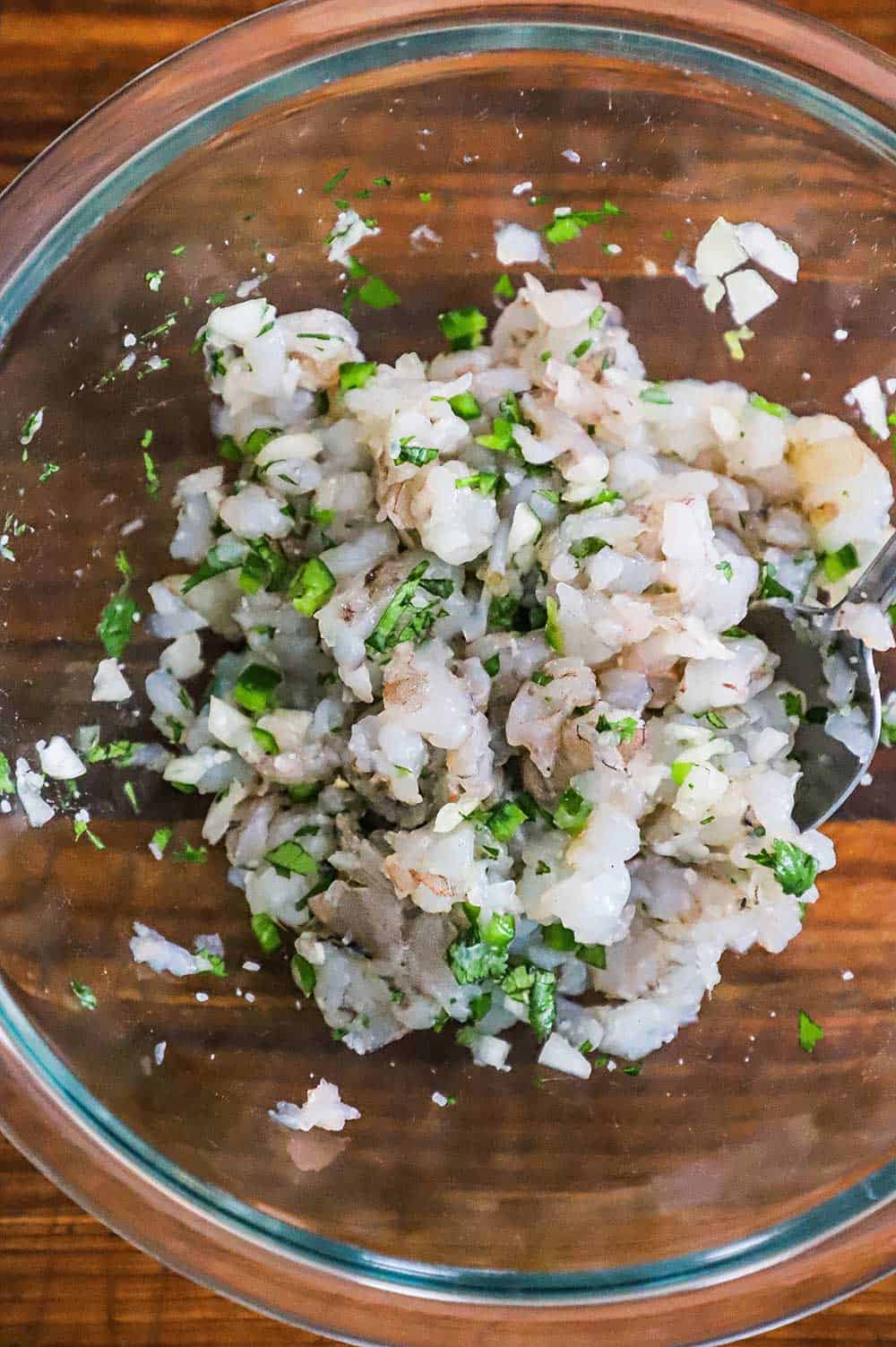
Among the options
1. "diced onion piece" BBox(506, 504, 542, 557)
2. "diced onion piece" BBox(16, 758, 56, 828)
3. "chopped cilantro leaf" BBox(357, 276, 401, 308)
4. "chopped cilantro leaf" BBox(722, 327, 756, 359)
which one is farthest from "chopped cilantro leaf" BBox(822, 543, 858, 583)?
"diced onion piece" BBox(16, 758, 56, 828)

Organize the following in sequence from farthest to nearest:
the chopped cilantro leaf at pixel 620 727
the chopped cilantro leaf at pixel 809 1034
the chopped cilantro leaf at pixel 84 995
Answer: the chopped cilantro leaf at pixel 809 1034, the chopped cilantro leaf at pixel 84 995, the chopped cilantro leaf at pixel 620 727

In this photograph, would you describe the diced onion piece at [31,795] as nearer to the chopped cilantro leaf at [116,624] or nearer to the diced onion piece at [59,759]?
the diced onion piece at [59,759]

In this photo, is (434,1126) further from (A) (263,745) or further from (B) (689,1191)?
(A) (263,745)

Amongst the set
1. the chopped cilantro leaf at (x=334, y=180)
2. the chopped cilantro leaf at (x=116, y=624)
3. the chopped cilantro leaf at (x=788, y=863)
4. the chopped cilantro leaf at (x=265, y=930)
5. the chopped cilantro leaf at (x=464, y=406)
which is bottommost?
the chopped cilantro leaf at (x=265, y=930)

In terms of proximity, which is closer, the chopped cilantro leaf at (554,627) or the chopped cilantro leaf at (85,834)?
the chopped cilantro leaf at (554,627)

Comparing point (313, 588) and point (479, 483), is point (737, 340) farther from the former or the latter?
point (313, 588)

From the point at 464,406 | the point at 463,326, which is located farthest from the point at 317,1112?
the point at 463,326

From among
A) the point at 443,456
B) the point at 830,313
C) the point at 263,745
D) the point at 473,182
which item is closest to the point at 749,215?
the point at 830,313

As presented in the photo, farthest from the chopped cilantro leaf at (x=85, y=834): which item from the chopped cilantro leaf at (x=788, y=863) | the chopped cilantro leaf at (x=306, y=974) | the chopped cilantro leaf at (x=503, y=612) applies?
the chopped cilantro leaf at (x=788, y=863)
